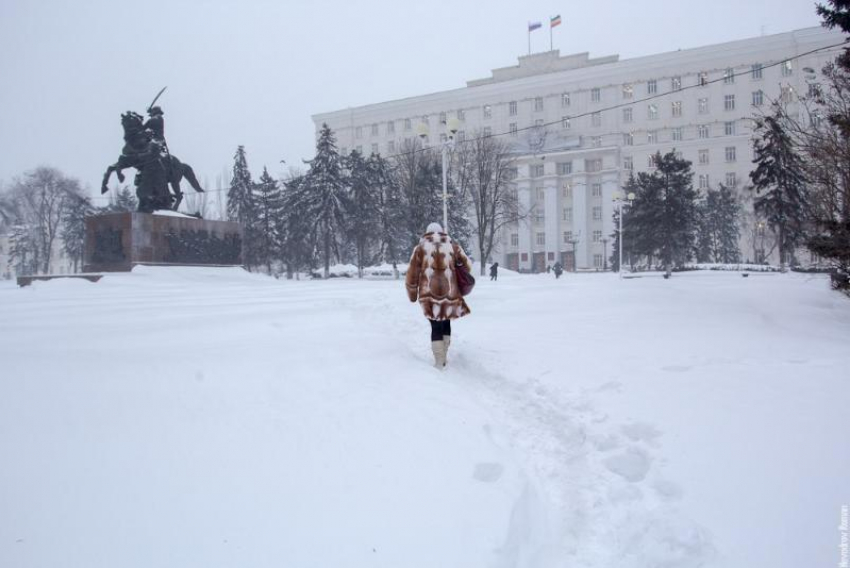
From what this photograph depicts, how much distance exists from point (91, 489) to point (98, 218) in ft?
71.3

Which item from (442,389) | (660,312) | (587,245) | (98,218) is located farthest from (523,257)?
(442,389)

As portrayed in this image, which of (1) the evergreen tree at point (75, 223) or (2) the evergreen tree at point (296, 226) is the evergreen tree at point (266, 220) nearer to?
(2) the evergreen tree at point (296, 226)

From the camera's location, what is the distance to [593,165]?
66.4 m

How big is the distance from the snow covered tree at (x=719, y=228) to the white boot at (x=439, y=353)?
182 ft

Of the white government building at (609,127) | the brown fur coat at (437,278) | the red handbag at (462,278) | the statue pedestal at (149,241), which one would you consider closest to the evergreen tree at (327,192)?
the statue pedestal at (149,241)

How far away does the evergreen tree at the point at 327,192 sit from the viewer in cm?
4159

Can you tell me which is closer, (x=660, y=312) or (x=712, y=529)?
(x=712, y=529)

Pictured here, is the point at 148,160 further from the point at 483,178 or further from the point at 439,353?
the point at 483,178

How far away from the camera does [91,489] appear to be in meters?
2.87

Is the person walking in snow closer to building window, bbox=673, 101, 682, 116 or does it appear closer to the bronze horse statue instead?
the bronze horse statue

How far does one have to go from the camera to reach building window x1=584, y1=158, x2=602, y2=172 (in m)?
65.9

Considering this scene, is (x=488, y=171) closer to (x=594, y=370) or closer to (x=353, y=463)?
(x=594, y=370)

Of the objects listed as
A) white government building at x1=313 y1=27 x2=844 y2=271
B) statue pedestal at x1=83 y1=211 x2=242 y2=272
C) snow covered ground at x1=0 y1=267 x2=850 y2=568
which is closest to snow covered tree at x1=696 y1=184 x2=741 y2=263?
white government building at x1=313 y1=27 x2=844 y2=271

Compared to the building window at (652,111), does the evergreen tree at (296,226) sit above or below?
below
